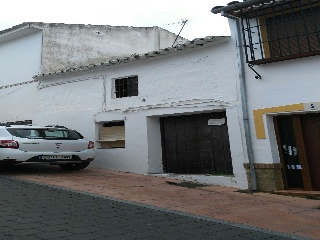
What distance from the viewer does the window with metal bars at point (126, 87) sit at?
10.3 metres

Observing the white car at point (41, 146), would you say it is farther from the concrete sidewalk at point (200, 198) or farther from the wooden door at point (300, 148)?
A: the wooden door at point (300, 148)

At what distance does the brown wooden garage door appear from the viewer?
342 inches

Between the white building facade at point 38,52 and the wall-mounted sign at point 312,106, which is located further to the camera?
the white building facade at point 38,52

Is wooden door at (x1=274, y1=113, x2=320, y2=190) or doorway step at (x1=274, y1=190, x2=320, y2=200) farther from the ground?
wooden door at (x1=274, y1=113, x2=320, y2=190)

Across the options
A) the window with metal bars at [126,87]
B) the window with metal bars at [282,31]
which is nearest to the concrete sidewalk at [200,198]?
the window with metal bars at [126,87]

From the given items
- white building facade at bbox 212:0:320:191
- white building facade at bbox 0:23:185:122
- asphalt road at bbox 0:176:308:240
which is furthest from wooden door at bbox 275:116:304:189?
white building facade at bbox 0:23:185:122

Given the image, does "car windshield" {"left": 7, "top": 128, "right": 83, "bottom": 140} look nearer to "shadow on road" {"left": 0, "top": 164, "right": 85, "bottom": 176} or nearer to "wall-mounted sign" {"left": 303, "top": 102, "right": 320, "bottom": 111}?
"shadow on road" {"left": 0, "top": 164, "right": 85, "bottom": 176}

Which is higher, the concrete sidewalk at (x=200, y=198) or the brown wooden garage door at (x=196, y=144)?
the brown wooden garage door at (x=196, y=144)

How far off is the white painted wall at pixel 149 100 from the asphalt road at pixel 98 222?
3.68 meters

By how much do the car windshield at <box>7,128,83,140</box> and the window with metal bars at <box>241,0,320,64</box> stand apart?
211 inches

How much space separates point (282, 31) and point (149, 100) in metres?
4.22

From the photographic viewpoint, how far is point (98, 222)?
14.2ft

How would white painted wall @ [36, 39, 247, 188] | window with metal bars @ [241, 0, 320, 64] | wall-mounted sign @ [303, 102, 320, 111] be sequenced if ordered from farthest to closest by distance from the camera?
1. white painted wall @ [36, 39, 247, 188]
2. window with metal bars @ [241, 0, 320, 64]
3. wall-mounted sign @ [303, 102, 320, 111]

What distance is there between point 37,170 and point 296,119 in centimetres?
743
